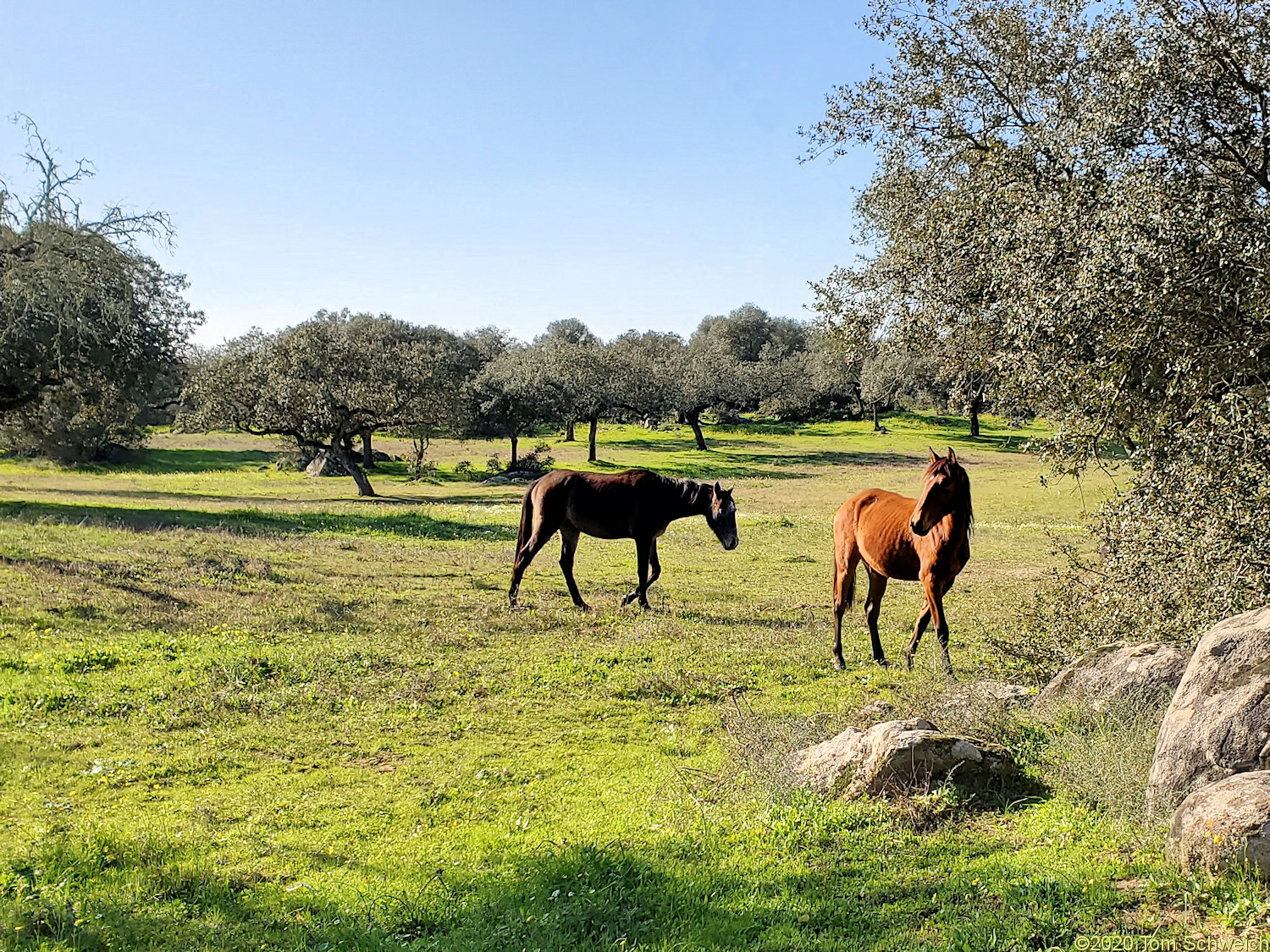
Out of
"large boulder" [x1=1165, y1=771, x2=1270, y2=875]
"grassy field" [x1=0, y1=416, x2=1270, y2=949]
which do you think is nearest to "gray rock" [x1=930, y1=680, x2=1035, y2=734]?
"grassy field" [x1=0, y1=416, x2=1270, y2=949]

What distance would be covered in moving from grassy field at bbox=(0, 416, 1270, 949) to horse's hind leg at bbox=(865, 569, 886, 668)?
35cm

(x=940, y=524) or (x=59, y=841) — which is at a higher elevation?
(x=940, y=524)

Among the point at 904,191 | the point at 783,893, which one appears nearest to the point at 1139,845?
the point at 783,893

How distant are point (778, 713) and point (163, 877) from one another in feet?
19.2

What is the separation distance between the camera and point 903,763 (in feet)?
20.8

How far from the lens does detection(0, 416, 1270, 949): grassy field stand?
477 centimetres

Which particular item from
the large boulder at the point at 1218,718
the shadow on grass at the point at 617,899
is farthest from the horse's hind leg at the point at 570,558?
the large boulder at the point at 1218,718

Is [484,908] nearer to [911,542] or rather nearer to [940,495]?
[940,495]

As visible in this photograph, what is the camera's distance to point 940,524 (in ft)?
35.5

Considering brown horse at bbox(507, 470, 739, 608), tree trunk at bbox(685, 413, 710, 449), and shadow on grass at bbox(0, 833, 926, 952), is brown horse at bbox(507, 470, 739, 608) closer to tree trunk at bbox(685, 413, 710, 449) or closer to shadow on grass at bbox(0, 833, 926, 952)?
shadow on grass at bbox(0, 833, 926, 952)

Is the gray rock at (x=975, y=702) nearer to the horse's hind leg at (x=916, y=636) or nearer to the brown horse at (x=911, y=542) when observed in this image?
the brown horse at (x=911, y=542)

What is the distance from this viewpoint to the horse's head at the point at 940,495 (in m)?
10.5

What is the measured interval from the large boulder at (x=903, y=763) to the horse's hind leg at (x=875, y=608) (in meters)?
4.80

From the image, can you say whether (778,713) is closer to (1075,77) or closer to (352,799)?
(352,799)
